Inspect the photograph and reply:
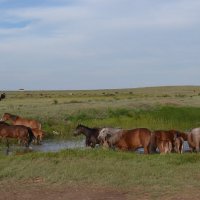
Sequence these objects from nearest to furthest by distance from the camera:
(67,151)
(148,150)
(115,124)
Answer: (67,151) → (148,150) → (115,124)

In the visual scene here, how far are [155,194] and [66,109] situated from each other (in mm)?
23799

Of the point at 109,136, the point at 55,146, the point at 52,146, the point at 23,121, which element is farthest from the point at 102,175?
the point at 23,121

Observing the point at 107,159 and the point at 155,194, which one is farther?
the point at 107,159

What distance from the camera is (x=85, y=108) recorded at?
112 ft

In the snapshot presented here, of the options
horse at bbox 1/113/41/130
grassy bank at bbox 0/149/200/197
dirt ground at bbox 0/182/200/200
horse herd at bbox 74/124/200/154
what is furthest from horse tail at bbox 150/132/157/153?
horse at bbox 1/113/41/130

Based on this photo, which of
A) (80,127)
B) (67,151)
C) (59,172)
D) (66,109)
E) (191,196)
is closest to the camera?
(191,196)

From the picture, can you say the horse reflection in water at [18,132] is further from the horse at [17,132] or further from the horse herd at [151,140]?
the horse herd at [151,140]

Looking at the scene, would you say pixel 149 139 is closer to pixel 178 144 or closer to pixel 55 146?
pixel 178 144

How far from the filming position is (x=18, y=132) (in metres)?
20.7

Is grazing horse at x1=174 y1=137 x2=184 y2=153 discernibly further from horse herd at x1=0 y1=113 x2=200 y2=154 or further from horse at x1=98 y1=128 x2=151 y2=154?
horse at x1=98 y1=128 x2=151 y2=154

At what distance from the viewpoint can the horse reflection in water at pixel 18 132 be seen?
67.7 feet

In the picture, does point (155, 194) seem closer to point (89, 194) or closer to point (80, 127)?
point (89, 194)

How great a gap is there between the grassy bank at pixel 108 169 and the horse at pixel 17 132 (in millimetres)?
6194

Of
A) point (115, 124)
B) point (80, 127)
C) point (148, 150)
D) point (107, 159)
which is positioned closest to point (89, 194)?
point (107, 159)
